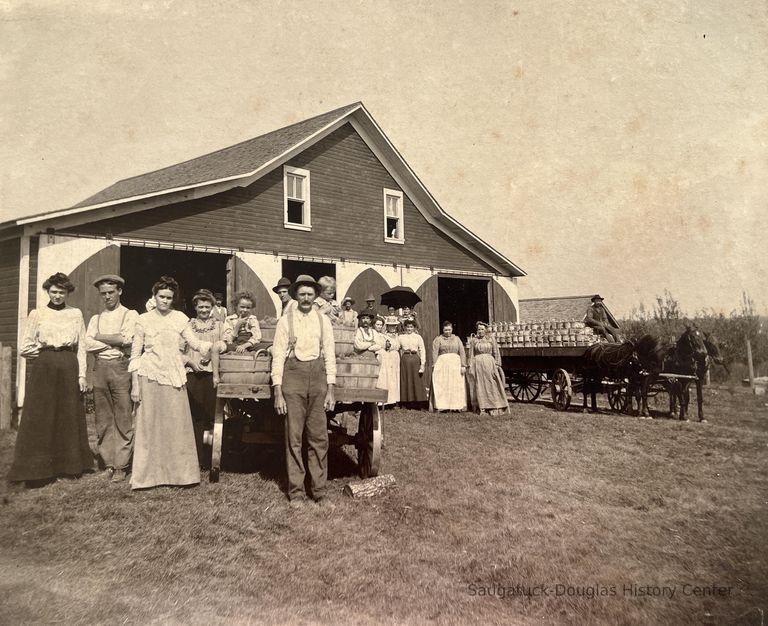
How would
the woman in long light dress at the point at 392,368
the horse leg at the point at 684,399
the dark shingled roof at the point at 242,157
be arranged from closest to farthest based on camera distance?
1. the horse leg at the point at 684,399
2. the woman in long light dress at the point at 392,368
3. the dark shingled roof at the point at 242,157

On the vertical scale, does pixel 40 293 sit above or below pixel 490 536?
above

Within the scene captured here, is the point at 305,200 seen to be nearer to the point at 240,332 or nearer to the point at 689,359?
the point at 240,332

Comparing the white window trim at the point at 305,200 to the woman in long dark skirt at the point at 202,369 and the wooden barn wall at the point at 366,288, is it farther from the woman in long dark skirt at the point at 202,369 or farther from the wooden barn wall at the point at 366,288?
the woman in long dark skirt at the point at 202,369

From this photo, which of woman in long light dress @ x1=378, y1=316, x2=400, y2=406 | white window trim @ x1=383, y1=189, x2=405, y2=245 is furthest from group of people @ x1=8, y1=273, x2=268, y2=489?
white window trim @ x1=383, y1=189, x2=405, y2=245

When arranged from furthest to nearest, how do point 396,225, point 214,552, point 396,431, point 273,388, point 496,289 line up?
point 496,289, point 396,225, point 396,431, point 273,388, point 214,552

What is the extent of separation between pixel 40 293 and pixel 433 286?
9.65 m

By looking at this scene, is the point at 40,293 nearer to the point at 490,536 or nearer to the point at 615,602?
the point at 490,536

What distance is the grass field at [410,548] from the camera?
354cm

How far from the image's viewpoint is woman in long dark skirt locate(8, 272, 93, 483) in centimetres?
573

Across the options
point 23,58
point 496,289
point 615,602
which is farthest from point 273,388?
point 496,289

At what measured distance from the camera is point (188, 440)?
5656mm

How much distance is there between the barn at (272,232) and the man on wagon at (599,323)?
149 inches

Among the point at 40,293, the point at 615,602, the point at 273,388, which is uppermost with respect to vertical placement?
the point at 40,293

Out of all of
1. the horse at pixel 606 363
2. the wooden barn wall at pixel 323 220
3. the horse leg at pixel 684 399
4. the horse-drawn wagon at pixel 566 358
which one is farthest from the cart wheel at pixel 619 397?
the wooden barn wall at pixel 323 220
